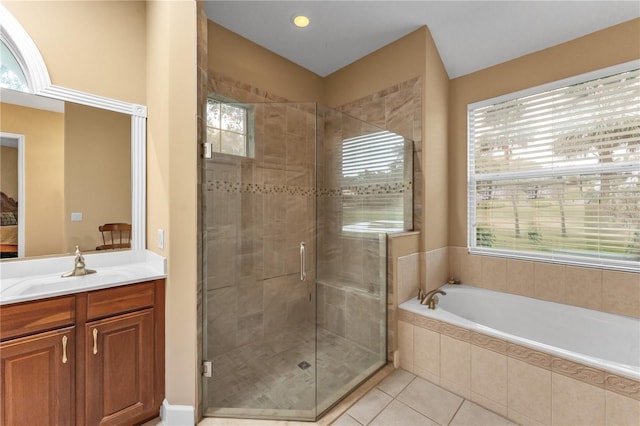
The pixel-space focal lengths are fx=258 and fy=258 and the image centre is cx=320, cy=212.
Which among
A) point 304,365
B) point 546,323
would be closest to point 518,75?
point 546,323

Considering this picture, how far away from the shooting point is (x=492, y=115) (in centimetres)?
Result: 252

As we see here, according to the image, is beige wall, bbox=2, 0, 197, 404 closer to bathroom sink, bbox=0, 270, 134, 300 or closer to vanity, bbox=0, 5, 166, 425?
vanity, bbox=0, 5, 166, 425

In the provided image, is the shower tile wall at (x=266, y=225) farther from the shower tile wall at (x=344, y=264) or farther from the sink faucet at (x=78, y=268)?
the sink faucet at (x=78, y=268)

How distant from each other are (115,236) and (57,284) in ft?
1.56

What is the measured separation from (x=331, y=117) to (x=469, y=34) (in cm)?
150

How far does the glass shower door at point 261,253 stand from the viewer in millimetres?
1757

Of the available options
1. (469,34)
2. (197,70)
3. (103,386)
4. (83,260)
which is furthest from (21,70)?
(469,34)

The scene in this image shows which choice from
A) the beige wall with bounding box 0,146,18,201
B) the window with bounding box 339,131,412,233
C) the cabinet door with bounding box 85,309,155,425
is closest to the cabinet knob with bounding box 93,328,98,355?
the cabinet door with bounding box 85,309,155,425

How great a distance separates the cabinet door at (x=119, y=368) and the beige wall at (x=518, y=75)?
2755mm

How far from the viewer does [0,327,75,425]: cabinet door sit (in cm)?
115

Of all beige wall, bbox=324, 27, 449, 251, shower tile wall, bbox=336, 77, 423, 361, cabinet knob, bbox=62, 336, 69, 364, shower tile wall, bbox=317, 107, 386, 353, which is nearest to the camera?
cabinet knob, bbox=62, 336, 69, 364

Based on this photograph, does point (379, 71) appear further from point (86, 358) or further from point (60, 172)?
point (86, 358)

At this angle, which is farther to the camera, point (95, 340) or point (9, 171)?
point (9, 171)

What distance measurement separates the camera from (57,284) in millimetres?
1357
